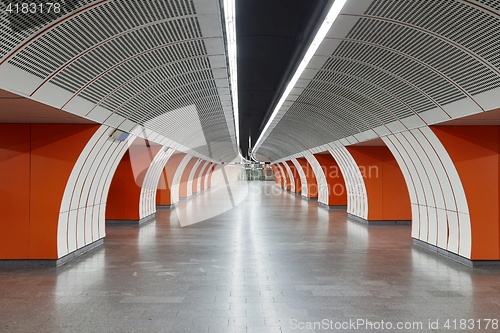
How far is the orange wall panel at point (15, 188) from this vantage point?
31.4 feet

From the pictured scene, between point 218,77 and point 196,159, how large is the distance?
21767 mm

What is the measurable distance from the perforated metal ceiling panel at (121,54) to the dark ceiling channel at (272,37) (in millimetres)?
1616

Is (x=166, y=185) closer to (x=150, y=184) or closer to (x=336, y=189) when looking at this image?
(x=150, y=184)

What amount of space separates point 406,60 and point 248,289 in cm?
539

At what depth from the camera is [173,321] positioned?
600 centimetres

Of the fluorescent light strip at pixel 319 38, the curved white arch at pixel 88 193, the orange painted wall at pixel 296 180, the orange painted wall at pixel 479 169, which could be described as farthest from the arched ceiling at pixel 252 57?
the orange painted wall at pixel 296 180

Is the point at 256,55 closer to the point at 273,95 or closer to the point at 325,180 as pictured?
the point at 273,95

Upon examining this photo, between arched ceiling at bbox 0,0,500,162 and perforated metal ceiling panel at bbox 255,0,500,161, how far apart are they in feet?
0.09

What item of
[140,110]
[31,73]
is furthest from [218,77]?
[31,73]

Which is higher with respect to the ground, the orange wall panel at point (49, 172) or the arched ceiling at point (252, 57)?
the arched ceiling at point (252, 57)

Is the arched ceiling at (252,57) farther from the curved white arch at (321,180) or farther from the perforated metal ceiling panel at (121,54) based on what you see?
the curved white arch at (321,180)

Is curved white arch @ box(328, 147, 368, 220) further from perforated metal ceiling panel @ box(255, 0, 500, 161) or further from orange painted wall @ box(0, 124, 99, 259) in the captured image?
orange painted wall @ box(0, 124, 99, 259)

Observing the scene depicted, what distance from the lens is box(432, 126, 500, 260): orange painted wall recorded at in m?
9.84

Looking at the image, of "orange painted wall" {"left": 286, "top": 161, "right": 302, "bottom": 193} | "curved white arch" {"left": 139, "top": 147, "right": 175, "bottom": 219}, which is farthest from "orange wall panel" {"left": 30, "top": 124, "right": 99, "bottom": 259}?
"orange painted wall" {"left": 286, "top": 161, "right": 302, "bottom": 193}
